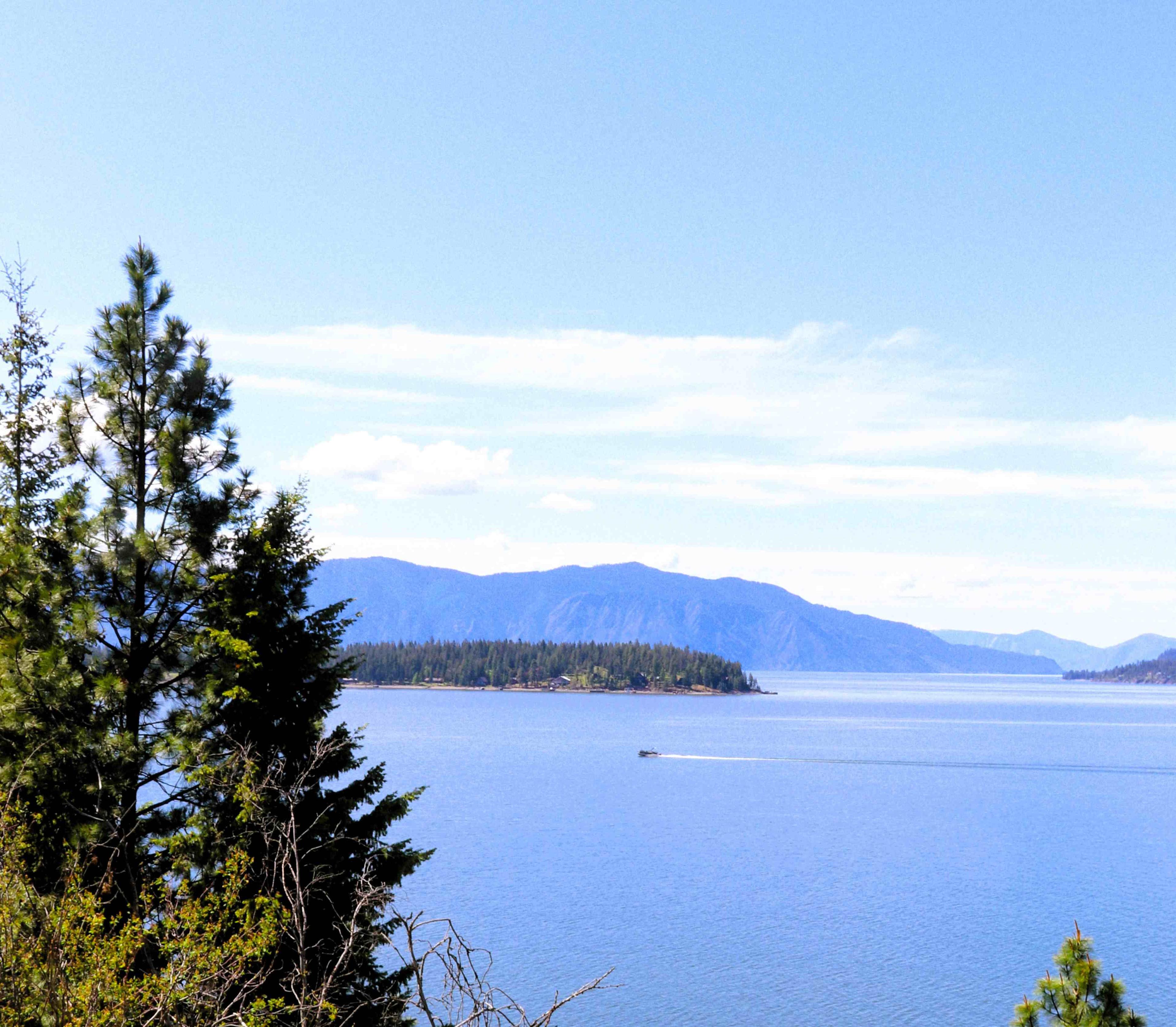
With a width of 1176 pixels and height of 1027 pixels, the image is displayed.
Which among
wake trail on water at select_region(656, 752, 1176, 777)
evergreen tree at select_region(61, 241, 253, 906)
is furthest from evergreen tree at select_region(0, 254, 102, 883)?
wake trail on water at select_region(656, 752, 1176, 777)

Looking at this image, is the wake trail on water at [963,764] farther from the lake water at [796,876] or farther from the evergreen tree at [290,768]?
the evergreen tree at [290,768]

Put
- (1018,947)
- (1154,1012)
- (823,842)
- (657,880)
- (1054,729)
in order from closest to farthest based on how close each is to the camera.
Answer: (1154,1012)
(1018,947)
(657,880)
(823,842)
(1054,729)

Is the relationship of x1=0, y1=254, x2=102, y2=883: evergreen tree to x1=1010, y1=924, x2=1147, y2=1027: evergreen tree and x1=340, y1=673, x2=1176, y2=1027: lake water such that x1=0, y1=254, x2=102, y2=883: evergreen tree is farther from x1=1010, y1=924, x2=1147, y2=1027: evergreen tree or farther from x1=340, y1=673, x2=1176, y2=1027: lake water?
x1=340, y1=673, x2=1176, y2=1027: lake water

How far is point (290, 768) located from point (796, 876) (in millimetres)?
45917

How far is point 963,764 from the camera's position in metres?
113

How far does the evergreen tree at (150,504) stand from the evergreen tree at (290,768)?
0.70 meters

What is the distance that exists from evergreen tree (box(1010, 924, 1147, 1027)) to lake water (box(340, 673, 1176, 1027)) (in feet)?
77.1

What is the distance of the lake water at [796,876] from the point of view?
39.1 meters

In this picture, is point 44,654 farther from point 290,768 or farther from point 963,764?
point 963,764

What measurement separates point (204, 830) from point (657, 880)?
4343cm

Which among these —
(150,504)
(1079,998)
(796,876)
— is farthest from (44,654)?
(796,876)

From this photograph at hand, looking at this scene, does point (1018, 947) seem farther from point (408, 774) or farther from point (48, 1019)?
point (408, 774)

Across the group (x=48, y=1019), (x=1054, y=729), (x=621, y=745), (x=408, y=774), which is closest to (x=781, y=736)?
(x=621, y=745)

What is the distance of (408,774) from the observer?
302 ft
